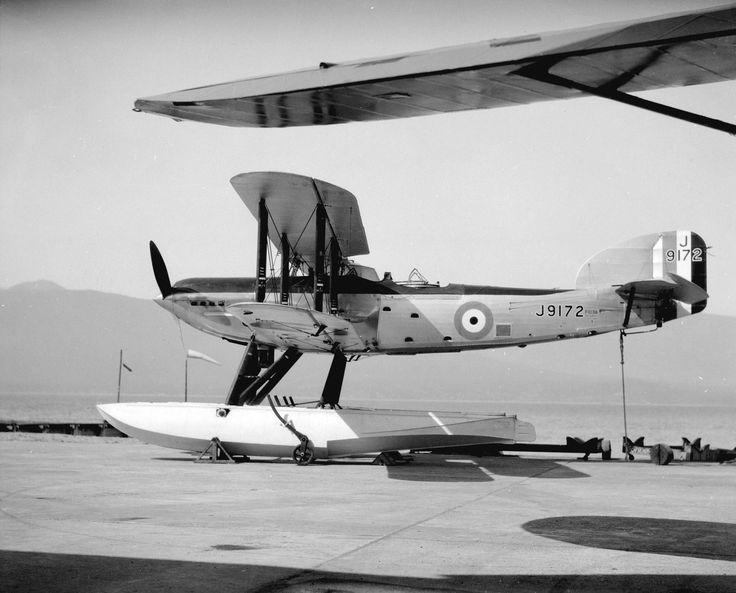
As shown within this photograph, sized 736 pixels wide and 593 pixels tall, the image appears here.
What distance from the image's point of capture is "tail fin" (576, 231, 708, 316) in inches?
622

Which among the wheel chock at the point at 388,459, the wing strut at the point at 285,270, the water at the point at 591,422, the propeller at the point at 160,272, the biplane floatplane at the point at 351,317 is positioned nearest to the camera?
the biplane floatplane at the point at 351,317

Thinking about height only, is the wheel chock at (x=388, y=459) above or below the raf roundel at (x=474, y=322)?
below

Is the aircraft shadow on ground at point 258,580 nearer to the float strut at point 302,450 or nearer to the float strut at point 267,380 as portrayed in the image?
the float strut at point 302,450

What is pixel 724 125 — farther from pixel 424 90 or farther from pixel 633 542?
pixel 633 542

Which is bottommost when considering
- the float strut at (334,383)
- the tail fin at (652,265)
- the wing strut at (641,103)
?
the float strut at (334,383)

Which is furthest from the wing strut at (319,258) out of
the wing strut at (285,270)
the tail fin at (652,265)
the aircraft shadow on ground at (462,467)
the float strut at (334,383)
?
the tail fin at (652,265)

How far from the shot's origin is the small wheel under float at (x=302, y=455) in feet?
48.1

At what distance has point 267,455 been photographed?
590 inches

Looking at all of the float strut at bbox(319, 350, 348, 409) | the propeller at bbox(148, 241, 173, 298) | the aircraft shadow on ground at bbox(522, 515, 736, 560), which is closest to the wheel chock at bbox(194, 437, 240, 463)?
the float strut at bbox(319, 350, 348, 409)

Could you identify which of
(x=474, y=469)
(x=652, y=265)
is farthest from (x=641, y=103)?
(x=652, y=265)

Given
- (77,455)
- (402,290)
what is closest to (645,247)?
(402,290)

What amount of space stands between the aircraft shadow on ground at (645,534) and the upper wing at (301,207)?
728cm

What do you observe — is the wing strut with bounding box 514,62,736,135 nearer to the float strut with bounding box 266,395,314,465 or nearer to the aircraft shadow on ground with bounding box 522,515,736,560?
the aircraft shadow on ground with bounding box 522,515,736,560

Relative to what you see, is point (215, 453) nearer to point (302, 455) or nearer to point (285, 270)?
point (302, 455)
